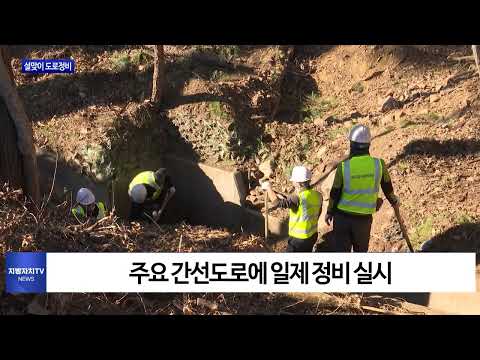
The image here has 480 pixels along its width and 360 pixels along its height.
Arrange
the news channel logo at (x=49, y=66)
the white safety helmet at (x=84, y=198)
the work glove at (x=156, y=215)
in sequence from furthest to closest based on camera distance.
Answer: the news channel logo at (x=49, y=66)
the work glove at (x=156, y=215)
the white safety helmet at (x=84, y=198)

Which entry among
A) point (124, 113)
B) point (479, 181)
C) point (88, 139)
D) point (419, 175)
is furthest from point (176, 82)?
point (479, 181)

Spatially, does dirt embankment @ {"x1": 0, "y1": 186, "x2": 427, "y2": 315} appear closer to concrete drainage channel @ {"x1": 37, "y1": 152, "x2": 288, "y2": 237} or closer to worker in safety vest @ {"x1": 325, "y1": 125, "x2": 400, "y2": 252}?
worker in safety vest @ {"x1": 325, "y1": 125, "x2": 400, "y2": 252}

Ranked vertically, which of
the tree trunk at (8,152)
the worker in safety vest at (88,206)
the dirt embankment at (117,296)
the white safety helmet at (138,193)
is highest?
the tree trunk at (8,152)

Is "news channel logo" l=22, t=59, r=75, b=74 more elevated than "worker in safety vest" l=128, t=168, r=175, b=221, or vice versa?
"news channel logo" l=22, t=59, r=75, b=74

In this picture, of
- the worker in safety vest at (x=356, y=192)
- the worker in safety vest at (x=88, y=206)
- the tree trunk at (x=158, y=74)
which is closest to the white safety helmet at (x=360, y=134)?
the worker in safety vest at (x=356, y=192)

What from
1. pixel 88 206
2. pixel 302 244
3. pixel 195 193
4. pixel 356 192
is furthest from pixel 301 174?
pixel 195 193

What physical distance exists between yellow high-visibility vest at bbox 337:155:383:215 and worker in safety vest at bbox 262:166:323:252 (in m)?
0.30

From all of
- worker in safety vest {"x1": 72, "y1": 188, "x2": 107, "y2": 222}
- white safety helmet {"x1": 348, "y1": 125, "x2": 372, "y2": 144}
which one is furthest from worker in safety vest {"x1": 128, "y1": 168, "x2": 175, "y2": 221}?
white safety helmet {"x1": 348, "y1": 125, "x2": 372, "y2": 144}

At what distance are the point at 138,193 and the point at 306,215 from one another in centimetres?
233

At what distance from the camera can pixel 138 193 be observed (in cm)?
751

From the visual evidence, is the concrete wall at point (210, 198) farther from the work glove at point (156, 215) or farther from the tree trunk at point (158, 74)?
the work glove at point (156, 215)

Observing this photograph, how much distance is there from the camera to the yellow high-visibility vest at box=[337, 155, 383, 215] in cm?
602

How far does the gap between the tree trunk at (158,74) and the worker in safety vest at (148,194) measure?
221cm

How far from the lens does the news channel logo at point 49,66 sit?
10.3 m
